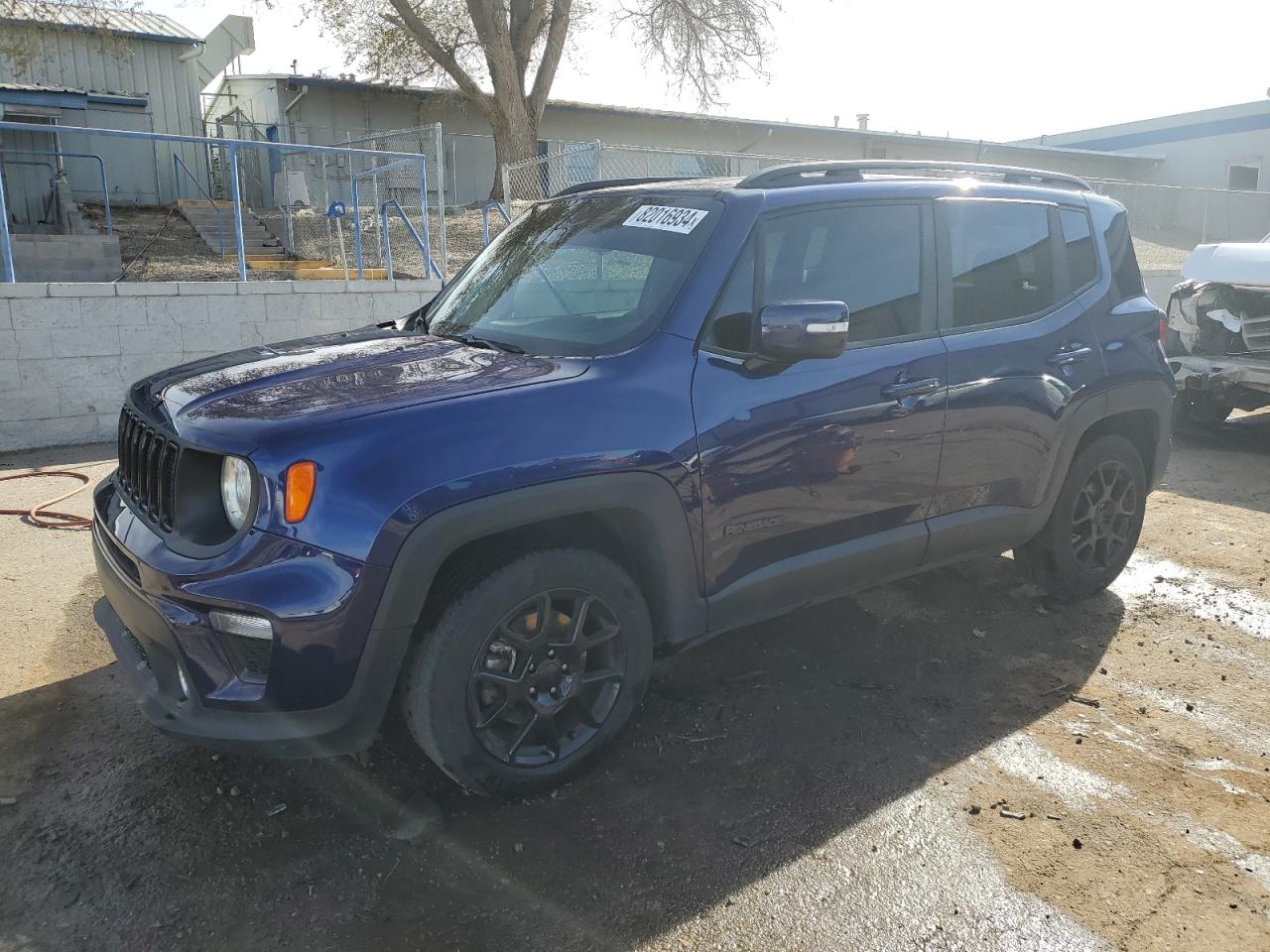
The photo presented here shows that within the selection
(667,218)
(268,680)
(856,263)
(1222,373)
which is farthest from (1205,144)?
(268,680)

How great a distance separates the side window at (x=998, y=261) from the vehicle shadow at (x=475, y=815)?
1482 millimetres

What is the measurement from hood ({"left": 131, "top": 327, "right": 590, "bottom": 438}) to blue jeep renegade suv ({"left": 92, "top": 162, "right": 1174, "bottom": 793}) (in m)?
0.02

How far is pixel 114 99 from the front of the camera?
19.8 metres

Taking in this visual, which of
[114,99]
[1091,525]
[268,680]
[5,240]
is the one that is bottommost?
[1091,525]

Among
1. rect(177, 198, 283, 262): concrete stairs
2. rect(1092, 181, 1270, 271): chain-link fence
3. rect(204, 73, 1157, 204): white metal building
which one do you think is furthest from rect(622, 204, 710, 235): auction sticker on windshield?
rect(1092, 181, 1270, 271): chain-link fence

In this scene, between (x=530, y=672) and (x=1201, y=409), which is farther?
(x=1201, y=409)

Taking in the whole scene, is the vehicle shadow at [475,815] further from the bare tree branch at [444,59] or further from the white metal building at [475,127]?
the bare tree branch at [444,59]

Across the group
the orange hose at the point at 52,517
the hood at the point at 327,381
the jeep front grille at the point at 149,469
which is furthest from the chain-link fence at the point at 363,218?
the jeep front grille at the point at 149,469

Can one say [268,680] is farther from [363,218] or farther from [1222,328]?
[363,218]

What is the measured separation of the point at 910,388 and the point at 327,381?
204cm

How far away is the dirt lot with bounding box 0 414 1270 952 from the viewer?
2.45 metres

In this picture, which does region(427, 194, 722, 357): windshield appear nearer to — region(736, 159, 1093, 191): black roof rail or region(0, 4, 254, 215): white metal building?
region(736, 159, 1093, 191): black roof rail

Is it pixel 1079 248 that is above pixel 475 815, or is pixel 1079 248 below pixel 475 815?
above

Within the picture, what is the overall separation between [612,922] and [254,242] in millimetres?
16388
